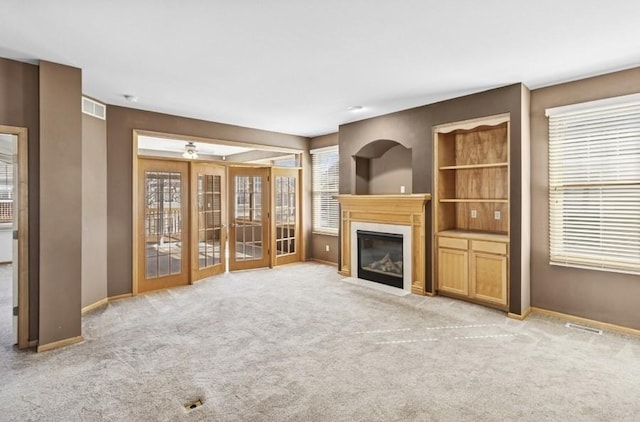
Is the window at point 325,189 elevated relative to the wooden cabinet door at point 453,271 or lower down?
elevated

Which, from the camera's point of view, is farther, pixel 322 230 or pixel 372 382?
pixel 322 230

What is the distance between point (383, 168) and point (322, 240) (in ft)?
6.81

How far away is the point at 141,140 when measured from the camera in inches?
325

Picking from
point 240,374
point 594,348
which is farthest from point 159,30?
point 594,348

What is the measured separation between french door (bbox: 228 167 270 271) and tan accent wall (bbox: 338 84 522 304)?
66.0 inches

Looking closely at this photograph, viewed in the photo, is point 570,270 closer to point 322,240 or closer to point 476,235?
point 476,235

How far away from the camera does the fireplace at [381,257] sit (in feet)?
17.4

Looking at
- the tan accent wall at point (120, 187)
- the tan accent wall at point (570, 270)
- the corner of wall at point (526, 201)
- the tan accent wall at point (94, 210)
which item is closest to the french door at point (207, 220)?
the tan accent wall at point (120, 187)

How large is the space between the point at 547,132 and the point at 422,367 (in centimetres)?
319

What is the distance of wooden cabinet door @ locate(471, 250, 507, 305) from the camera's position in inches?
164

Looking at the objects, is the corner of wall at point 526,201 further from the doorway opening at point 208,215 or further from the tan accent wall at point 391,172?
the doorway opening at point 208,215

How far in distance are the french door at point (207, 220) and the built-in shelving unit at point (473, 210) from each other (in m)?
3.77

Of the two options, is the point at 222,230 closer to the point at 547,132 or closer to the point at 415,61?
the point at 415,61

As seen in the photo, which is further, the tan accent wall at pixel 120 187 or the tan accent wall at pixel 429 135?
the tan accent wall at pixel 120 187
